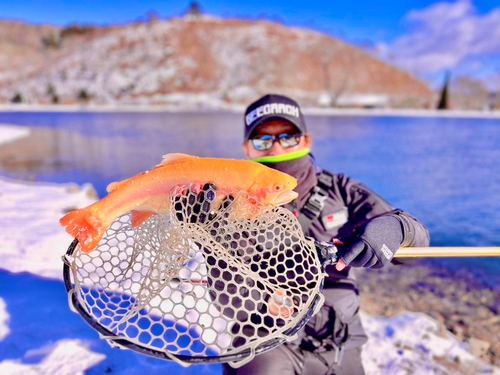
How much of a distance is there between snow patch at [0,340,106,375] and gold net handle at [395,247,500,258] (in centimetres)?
225

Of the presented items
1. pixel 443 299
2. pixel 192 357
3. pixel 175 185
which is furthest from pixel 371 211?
pixel 443 299

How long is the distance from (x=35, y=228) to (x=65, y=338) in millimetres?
2567

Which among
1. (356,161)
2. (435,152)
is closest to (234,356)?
(356,161)

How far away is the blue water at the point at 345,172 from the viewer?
2.83 m

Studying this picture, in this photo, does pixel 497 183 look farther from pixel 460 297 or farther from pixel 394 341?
pixel 394 341

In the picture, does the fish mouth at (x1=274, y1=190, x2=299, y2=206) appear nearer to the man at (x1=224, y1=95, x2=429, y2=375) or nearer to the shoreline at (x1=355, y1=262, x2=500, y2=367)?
the man at (x1=224, y1=95, x2=429, y2=375)

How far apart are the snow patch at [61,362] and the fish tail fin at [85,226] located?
1.21 m

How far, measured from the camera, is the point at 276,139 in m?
2.43

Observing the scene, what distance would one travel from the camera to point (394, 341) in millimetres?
3143

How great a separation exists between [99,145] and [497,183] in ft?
57.8

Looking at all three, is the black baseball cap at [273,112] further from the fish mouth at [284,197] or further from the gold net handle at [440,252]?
the gold net handle at [440,252]

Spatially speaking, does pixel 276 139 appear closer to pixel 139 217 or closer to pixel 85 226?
pixel 139 217

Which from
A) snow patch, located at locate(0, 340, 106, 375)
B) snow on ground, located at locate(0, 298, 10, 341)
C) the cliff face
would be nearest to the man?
snow patch, located at locate(0, 340, 106, 375)

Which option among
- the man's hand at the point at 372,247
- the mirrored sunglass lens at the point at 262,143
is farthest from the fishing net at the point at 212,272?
the mirrored sunglass lens at the point at 262,143
